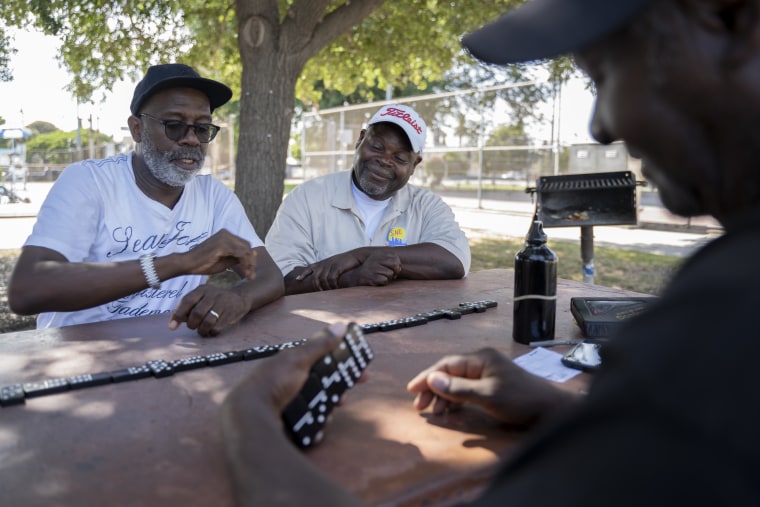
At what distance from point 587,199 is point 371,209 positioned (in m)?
1.34

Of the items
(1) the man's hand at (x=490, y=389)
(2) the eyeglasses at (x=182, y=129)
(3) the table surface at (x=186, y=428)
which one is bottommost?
(3) the table surface at (x=186, y=428)

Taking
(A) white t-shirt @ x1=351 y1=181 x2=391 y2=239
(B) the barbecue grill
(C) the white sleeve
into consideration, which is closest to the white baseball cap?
(A) white t-shirt @ x1=351 y1=181 x2=391 y2=239

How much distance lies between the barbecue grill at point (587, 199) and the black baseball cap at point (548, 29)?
2804 millimetres

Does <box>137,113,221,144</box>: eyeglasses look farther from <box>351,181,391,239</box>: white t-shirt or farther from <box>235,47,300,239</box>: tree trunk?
<box>235,47,300,239</box>: tree trunk

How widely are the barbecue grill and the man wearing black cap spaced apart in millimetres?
1826

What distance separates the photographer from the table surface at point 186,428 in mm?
1142

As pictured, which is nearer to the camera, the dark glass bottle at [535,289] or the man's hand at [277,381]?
the man's hand at [277,381]

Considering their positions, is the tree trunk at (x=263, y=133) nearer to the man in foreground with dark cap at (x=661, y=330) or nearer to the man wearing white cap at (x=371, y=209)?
the man wearing white cap at (x=371, y=209)

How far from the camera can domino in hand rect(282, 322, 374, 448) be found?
1.23m

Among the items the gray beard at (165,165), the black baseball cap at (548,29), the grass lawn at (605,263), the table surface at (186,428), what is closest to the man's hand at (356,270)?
the gray beard at (165,165)

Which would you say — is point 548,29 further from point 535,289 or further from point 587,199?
point 587,199

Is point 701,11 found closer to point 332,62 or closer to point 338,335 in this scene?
point 338,335

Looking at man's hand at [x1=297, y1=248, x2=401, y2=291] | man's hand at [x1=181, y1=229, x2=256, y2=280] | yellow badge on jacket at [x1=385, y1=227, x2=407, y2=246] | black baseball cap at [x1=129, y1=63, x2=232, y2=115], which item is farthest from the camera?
yellow badge on jacket at [x1=385, y1=227, x2=407, y2=246]

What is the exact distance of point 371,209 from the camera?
391 centimetres
